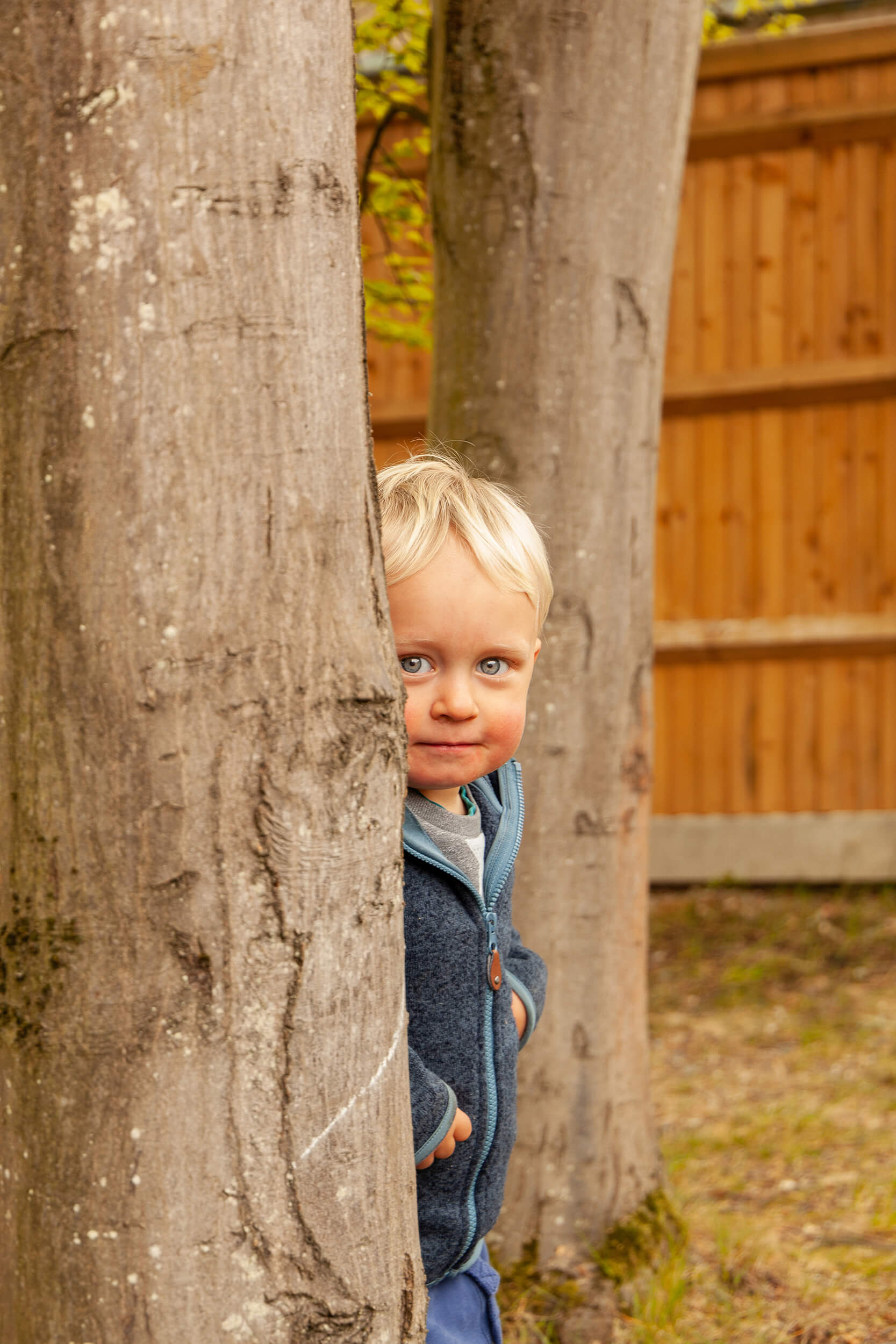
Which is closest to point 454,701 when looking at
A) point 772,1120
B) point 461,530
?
point 461,530

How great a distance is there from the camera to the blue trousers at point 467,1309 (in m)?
1.52

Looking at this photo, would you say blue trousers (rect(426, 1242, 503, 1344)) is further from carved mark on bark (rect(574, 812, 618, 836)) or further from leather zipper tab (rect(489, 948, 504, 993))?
carved mark on bark (rect(574, 812, 618, 836))

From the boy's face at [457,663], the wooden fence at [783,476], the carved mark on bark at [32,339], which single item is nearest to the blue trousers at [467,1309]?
the boy's face at [457,663]

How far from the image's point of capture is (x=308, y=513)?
1033 millimetres

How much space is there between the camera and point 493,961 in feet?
4.81

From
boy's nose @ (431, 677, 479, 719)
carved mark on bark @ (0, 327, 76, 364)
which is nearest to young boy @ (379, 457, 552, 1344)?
boy's nose @ (431, 677, 479, 719)

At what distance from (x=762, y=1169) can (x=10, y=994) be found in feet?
9.43

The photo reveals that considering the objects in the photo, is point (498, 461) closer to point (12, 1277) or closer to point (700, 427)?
point (12, 1277)

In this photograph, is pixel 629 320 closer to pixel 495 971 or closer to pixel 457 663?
pixel 457 663

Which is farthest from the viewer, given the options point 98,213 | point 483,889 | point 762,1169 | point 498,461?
point 762,1169

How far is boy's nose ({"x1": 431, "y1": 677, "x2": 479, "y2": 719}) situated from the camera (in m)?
1.36

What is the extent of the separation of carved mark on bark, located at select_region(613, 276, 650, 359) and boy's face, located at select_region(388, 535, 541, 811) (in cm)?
108

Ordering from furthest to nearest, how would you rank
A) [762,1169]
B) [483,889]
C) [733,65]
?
[733,65]
[762,1169]
[483,889]

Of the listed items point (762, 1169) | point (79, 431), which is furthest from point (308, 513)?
point (762, 1169)
